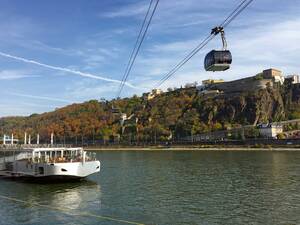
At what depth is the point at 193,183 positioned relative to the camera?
46.8m

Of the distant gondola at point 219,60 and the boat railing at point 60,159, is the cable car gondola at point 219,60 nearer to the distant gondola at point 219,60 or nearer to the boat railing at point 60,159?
the distant gondola at point 219,60

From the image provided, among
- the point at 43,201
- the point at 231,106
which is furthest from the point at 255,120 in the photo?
the point at 43,201

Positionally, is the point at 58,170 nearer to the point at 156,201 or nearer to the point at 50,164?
the point at 50,164

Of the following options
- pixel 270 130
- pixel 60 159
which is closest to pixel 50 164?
pixel 60 159

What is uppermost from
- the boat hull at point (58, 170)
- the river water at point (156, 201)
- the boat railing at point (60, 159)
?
the boat railing at point (60, 159)

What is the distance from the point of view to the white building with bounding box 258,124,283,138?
6329 inches

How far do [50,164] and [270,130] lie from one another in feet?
426

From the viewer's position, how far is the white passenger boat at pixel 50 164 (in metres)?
45.4

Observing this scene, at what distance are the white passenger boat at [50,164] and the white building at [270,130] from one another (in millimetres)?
123276

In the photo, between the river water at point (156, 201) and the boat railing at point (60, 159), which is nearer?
the river water at point (156, 201)

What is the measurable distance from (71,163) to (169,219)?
70.8 feet

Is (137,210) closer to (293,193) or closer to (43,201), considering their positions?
(43,201)

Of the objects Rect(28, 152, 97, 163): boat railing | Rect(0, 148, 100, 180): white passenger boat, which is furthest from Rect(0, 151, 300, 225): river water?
Rect(28, 152, 97, 163): boat railing

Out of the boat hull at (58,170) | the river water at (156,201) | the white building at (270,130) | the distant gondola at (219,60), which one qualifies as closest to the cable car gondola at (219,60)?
the distant gondola at (219,60)
